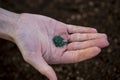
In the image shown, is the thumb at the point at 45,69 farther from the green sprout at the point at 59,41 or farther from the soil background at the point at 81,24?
the soil background at the point at 81,24

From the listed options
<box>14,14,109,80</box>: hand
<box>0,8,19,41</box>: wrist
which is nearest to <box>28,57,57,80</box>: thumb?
<box>14,14,109,80</box>: hand

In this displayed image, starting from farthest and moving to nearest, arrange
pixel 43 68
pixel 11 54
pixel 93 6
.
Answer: pixel 93 6
pixel 11 54
pixel 43 68

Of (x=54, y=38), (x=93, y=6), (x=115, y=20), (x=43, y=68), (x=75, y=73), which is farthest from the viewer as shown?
(x=93, y=6)

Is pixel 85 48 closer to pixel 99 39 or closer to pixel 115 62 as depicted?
pixel 99 39

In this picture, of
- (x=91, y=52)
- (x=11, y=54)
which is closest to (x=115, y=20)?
(x=11, y=54)

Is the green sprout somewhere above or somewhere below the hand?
below

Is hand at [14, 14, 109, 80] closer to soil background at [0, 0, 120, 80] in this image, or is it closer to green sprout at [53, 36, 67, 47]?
green sprout at [53, 36, 67, 47]

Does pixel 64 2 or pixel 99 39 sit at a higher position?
pixel 99 39
